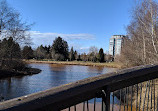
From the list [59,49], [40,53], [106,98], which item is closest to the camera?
[106,98]

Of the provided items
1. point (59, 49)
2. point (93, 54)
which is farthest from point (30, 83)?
point (93, 54)

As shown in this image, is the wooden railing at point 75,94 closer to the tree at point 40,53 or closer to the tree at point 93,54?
the tree at point 93,54

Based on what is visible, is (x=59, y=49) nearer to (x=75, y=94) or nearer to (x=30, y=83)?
(x=30, y=83)

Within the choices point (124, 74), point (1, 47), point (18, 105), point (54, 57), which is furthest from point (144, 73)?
point (54, 57)

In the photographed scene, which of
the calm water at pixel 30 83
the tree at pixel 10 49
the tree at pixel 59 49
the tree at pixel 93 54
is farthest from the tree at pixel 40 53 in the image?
the calm water at pixel 30 83

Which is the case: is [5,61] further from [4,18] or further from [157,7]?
[157,7]

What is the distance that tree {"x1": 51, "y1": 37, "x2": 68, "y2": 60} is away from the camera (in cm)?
6141

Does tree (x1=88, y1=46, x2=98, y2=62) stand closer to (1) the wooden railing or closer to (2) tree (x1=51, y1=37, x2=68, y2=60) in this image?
(2) tree (x1=51, y1=37, x2=68, y2=60)

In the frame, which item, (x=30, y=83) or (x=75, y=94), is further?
(x=30, y=83)

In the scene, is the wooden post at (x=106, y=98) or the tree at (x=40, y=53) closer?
the wooden post at (x=106, y=98)

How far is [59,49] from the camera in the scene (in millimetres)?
62875

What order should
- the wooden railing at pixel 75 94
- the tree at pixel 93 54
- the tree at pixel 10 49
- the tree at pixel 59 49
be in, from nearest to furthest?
1. the wooden railing at pixel 75 94
2. the tree at pixel 10 49
3. the tree at pixel 59 49
4. the tree at pixel 93 54

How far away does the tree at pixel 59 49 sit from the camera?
61406 mm

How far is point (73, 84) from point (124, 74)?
59 cm
